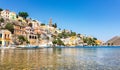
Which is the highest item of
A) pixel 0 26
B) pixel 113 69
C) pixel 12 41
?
pixel 0 26

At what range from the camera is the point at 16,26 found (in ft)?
631

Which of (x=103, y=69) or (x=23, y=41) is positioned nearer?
(x=103, y=69)

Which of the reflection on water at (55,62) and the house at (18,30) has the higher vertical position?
the house at (18,30)

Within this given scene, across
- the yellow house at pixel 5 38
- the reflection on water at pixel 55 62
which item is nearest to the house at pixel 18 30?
the yellow house at pixel 5 38

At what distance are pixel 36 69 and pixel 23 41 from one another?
505 feet

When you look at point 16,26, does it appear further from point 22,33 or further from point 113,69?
point 113,69

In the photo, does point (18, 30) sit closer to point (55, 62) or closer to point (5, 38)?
point (5, 38)

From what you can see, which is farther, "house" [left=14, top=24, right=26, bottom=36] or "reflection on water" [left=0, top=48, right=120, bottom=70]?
"house" [left=14, top=24, right=26, bottom=36]

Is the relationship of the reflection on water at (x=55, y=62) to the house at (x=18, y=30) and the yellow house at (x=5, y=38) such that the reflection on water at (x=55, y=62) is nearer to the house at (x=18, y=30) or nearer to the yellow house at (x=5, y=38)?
the yellow house at (x=5, y=38)

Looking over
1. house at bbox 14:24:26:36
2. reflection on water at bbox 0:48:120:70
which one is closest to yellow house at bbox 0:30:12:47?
house at bbox 14:24:26:36

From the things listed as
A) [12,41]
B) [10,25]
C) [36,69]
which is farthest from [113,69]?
[10,25]

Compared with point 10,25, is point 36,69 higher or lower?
lower

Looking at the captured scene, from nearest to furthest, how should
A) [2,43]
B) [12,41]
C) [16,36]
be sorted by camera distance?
1. [2,43]
2. [12,41]
3. [16,36]

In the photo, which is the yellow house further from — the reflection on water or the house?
the reflection on water
